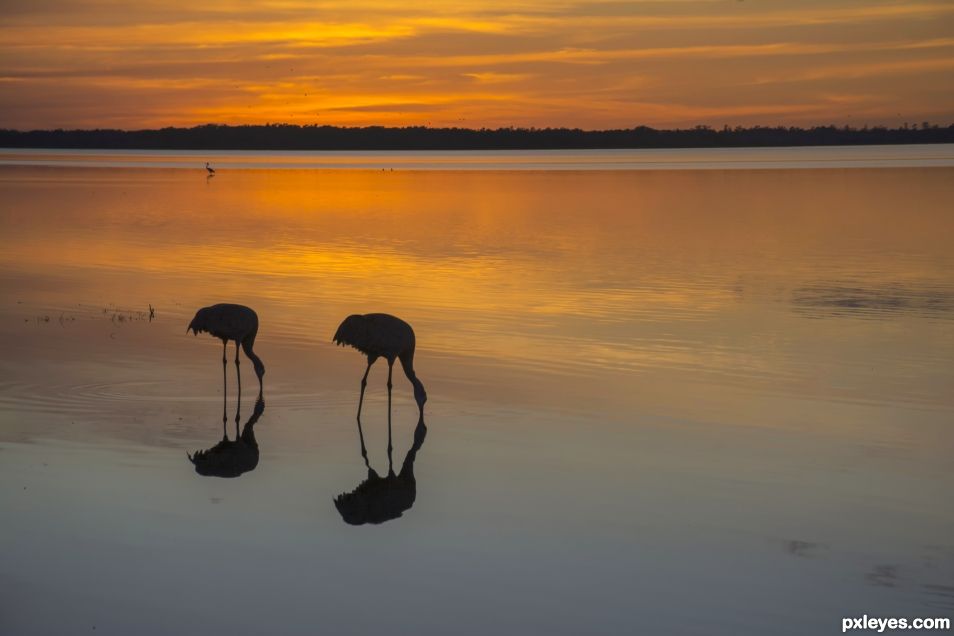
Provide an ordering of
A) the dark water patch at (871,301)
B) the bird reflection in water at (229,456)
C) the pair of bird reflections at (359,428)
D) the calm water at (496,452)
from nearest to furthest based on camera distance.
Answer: the calm water at (496,452) < the pair of bird reflections at (359,428) < the bird reflection in water at (229,456) < the dark water patch at (871,301)

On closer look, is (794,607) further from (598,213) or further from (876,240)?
(598,213)

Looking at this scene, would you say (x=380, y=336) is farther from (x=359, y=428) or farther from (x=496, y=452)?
(x=496, y=452)

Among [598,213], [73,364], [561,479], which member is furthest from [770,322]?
[598,213]

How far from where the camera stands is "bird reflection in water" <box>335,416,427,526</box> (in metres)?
9.41

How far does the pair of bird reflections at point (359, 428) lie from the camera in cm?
970

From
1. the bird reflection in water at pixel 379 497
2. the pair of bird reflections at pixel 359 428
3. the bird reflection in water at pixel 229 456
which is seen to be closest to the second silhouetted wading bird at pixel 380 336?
the pair of bird reflections at pixel 359 428

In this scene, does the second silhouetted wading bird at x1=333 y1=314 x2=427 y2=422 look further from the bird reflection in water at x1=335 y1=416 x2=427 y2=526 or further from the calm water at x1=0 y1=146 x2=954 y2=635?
the bird reflection in water at x1=335 y1=416 x2=427 y2=526

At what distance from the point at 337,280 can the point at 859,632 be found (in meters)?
16.7

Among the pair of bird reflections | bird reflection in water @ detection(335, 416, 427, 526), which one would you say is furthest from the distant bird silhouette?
bird reflection in water @ detection(335, 416, 427, 526)

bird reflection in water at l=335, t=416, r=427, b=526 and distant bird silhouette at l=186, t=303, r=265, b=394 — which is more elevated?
distant bird silhouette at l=186, t=303, r=265, b=394

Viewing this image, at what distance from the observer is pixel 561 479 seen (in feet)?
33.1

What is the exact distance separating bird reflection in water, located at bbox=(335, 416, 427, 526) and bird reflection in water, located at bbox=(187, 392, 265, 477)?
1.08 meters

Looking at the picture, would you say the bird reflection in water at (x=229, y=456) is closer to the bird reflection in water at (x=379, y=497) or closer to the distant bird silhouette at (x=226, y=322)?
the bird reflection in water at (x=379, y=497)

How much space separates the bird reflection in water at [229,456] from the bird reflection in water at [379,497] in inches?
42.6
